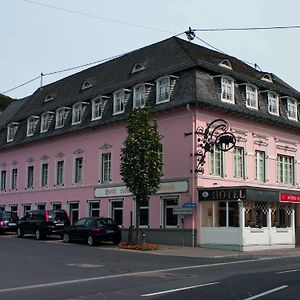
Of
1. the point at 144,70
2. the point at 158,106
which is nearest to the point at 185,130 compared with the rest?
the point at 158,106

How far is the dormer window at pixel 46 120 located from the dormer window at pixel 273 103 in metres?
17.1

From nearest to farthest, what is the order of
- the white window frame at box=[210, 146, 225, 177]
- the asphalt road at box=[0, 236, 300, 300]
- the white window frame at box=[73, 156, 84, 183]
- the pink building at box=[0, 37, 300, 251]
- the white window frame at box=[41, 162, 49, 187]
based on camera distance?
the asphalt road at box=[0, 236, 300, 300], the pink building at box=[0, 37, 300, 251], the white window frame at box=[210, 146, 225, 177], the white window frame at box=[73, 156, 84, 183], the white window frame at box=[41, 162, 49, 187]

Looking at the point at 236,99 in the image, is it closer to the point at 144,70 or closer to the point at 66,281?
A: the point at 144,70

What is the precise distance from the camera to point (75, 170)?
125 feet

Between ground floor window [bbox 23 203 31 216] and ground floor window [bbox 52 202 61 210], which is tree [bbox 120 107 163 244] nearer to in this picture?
ground floor window [bbox 52 202 61 210]

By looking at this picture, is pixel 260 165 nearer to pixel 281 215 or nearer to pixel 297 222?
pixel 297 222

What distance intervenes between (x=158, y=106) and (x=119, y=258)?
488 inches

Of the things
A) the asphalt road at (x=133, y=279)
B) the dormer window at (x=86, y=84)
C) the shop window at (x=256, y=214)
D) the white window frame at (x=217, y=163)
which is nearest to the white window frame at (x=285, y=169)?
the white window frame at (x=217, y=163)

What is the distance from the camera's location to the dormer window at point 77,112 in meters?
38.2

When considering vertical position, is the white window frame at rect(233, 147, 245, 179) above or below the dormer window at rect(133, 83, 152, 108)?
below

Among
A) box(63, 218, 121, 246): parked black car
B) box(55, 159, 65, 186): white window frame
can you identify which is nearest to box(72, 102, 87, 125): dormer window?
box(55, 159, 65, 186): white window frame

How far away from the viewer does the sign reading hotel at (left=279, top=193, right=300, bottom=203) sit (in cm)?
2911

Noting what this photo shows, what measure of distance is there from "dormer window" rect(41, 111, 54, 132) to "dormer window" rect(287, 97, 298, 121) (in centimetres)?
1801

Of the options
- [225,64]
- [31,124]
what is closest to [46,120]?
[31,124]
